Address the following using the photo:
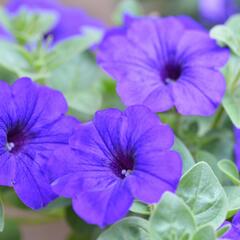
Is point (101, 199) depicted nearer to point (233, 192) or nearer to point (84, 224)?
point (233, 192)

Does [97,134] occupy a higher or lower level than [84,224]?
higher

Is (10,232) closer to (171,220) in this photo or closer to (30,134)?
(30,134)

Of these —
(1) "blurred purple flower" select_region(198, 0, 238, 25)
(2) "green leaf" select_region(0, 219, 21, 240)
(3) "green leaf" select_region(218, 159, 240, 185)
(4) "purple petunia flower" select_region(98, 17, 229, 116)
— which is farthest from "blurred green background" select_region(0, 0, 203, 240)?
(3) "green leaf" select_region(218, 159, 240, 185)

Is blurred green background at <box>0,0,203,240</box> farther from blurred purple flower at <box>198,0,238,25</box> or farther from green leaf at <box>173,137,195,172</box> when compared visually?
green leaf at <box>173,137,195,172</box>

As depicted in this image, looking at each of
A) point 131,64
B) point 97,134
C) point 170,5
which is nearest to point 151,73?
point 131,64

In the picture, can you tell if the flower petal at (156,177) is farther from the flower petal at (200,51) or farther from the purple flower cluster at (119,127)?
the flower petal at (200,51)
